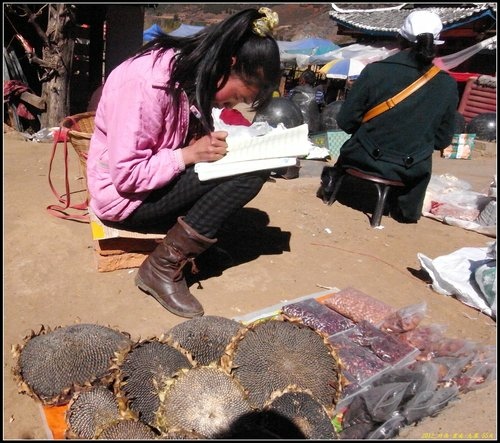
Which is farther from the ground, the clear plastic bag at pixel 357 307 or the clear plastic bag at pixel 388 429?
the clear plastic bag at pixel 388 429

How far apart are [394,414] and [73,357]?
1.34m

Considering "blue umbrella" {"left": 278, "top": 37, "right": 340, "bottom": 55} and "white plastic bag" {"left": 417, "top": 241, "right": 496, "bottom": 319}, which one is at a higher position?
"white plastic bag" {"left": 417, "top": 241, "right": 496, "bottom": 319}

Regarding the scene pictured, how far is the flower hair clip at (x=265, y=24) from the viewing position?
251 centimetres

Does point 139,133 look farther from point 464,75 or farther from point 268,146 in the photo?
point 464,75

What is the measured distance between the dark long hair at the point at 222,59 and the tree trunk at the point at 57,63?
4.91 metres

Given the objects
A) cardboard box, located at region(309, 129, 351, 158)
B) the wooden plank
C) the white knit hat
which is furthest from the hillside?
the white knit hat

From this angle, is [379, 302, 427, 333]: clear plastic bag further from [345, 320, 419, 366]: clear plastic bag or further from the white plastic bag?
the white plastic bag

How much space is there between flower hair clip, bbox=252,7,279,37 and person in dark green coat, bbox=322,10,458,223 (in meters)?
2.23

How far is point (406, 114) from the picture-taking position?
14.8 feet

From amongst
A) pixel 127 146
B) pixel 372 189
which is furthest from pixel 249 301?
pixel 372 189

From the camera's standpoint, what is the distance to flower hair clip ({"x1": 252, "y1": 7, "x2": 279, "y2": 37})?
251 centimetres

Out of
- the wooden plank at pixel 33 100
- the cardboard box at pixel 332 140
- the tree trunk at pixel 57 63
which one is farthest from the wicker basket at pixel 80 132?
the cardboard box at pixel 332 140

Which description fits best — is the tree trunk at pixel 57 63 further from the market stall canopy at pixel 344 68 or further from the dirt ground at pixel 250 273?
the market stall canopy at pixel 344 68

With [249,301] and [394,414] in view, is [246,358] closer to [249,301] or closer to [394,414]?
[394,414]
